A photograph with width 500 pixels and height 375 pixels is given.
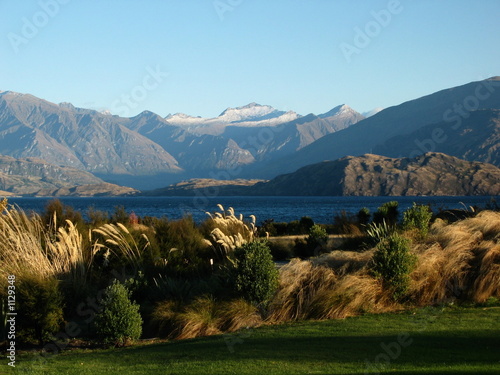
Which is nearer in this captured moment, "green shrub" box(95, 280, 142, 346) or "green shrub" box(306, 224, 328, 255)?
"green shrub" box(95, 280, 142, 346)

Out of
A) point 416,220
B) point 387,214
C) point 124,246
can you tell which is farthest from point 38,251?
point 387,214

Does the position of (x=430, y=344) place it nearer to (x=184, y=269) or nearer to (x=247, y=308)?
(x=247, y=308)

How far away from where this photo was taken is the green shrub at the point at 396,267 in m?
12.8

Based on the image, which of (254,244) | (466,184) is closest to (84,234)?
(254,244)

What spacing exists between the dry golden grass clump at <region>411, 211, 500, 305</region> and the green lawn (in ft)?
4.53

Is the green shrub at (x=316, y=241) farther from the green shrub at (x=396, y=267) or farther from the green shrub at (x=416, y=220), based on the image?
the green shrub at (x=396, y=267)

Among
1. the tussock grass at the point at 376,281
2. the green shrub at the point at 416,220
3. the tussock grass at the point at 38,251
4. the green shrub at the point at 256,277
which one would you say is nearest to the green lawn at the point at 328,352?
the tussock grass at the point at 376,281

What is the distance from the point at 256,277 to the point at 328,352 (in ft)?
11.3

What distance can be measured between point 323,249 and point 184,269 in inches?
276

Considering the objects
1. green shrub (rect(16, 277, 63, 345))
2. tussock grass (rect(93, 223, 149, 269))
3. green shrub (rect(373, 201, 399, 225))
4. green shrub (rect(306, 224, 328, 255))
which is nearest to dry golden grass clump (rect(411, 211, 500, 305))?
green shrub (rect(306, 224, 328, 255))

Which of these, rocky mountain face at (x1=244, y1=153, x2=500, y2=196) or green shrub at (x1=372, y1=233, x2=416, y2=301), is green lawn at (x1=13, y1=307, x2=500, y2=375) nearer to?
green shrub at (x1=372, y1=233, x2=416, y2=301)

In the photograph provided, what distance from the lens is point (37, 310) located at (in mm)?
11961

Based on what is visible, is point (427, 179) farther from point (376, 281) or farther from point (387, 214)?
point (376, 281)

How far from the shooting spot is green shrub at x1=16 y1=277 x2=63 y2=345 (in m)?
11.9
